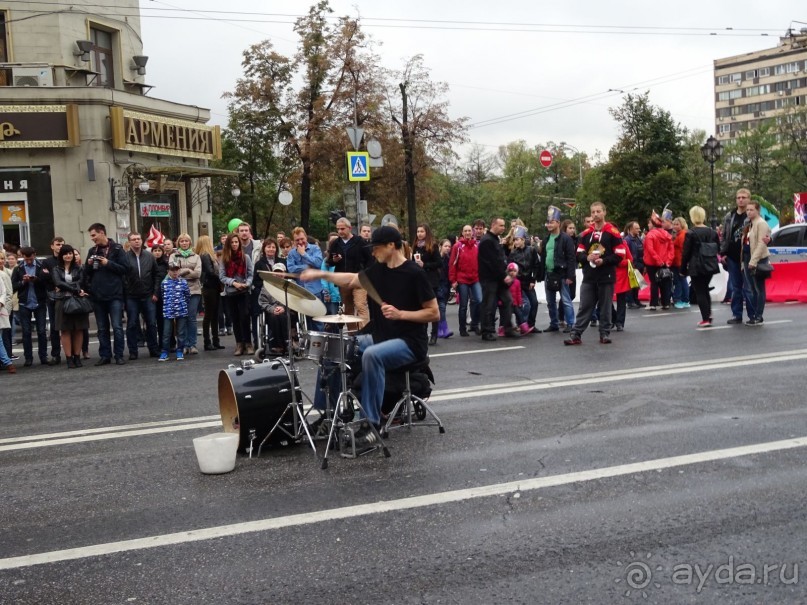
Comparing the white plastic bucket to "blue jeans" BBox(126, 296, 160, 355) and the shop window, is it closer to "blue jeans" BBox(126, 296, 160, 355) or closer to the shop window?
"blue jeans" BBox(126, 296, 160, 355)

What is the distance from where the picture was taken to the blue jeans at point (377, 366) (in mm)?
7352

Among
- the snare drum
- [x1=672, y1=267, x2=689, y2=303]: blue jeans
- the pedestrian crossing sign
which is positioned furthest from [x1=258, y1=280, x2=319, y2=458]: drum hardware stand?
the pedestrian crossing sign

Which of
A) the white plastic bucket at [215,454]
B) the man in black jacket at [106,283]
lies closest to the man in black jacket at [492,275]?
the man in black jacket at [106,283]

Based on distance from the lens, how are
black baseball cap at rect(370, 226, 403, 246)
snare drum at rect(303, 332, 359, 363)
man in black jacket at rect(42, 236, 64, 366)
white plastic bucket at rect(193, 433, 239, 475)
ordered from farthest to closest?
man in black jacket at rect(42, 236, 64, 366)
black baseball cap at rect(370, 226, 403, 246)
snare drum at rect(303, 332, 359, 363)
white plastic bucket at rect(193, 433, 239, 475)

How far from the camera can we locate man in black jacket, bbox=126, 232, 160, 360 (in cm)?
1437

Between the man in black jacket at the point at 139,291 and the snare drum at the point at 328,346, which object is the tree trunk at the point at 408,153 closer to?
the man in black jacket at the point at 139,291

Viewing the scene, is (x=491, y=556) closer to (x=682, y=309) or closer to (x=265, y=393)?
(x=265, y=393)

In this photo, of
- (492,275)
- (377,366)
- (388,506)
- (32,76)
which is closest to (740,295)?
(492,275)

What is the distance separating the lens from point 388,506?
5.76m

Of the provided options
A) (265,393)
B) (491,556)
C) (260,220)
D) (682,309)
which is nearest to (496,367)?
(265,393)

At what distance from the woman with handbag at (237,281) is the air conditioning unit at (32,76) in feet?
54.3

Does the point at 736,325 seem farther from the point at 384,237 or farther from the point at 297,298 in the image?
the point at 297,298

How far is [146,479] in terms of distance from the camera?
6727mm

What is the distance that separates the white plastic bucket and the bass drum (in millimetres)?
360
